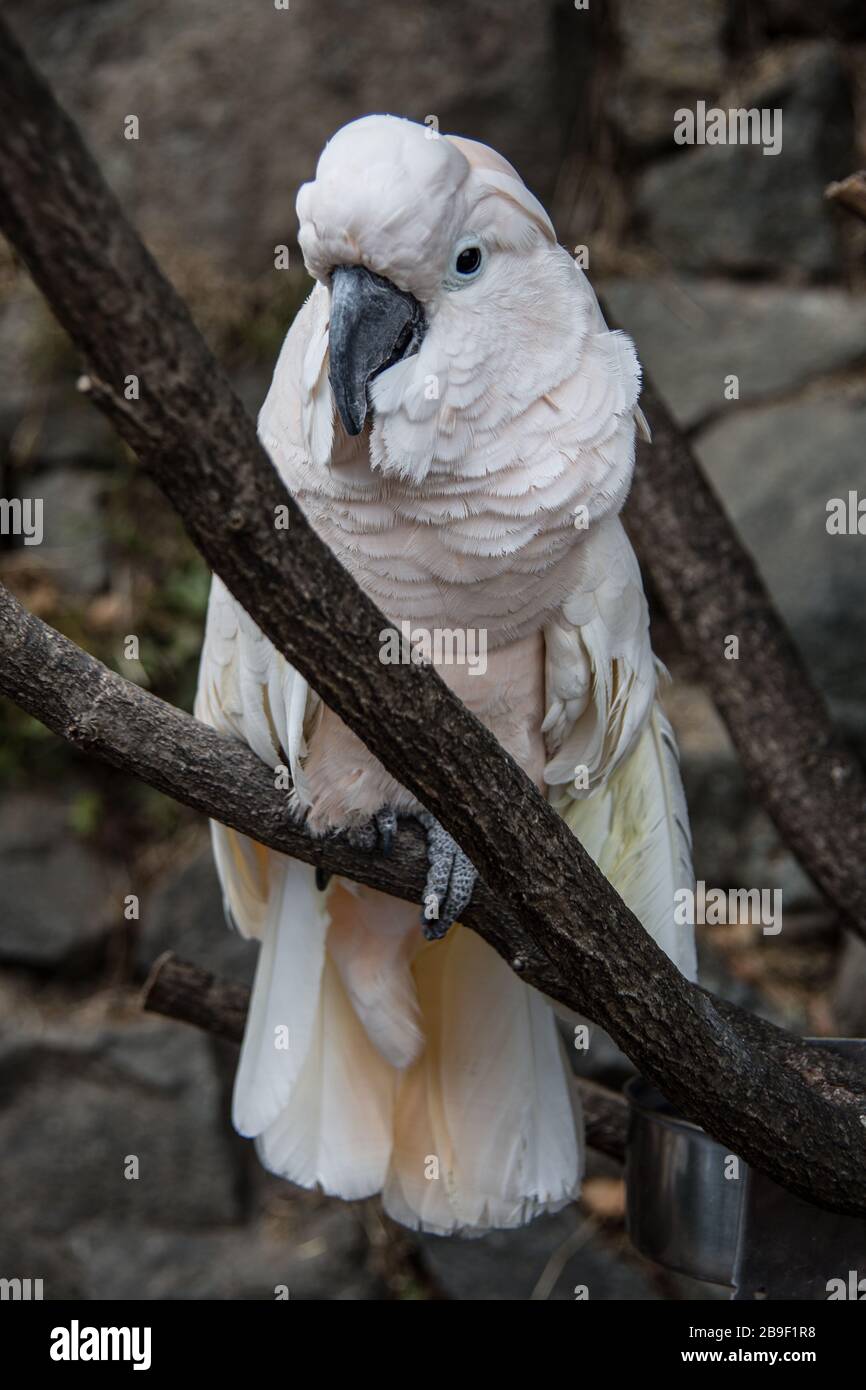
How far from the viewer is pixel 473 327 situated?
4.71 ft

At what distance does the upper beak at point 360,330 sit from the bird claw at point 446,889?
514 mm

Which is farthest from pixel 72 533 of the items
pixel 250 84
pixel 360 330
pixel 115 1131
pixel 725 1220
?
pixel 725 1220

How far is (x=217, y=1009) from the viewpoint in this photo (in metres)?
1.96

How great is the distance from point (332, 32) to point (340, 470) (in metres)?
1.80

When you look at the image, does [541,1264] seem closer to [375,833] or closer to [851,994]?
[851,994]

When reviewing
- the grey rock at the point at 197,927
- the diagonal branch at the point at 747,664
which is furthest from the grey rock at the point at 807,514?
the grey rock at the point at 197,927

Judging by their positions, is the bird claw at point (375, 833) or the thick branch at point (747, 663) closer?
the bird claw at point (375, 833)

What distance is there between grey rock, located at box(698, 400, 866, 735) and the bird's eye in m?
1.51

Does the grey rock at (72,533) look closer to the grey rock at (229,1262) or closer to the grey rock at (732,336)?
the grey rock at (732,336)

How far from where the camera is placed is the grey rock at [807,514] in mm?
2701

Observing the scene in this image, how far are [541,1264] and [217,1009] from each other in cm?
118

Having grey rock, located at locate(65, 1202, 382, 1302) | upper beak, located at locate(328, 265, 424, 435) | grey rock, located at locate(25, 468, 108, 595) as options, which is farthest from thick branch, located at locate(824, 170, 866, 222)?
grey rock, located at locate(65, 1202, 382, 1302)

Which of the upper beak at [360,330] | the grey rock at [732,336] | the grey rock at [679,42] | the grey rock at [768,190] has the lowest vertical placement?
the upper beak at [360,330]
